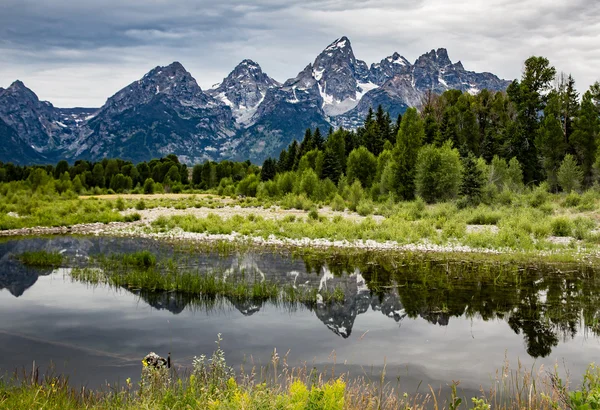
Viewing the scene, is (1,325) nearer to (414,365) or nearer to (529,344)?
(414,365)

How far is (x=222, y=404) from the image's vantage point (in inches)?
202

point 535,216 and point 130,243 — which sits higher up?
point 535,216

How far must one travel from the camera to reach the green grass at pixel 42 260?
1994cm

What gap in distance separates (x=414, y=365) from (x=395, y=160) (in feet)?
140

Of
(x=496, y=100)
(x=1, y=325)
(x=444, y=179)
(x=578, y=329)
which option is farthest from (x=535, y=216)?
(x=496, y=100)

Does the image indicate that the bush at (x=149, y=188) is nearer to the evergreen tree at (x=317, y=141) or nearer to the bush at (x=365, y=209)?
the evergreen tree at (x=317, y=141)

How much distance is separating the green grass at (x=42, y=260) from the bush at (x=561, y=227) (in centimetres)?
2467

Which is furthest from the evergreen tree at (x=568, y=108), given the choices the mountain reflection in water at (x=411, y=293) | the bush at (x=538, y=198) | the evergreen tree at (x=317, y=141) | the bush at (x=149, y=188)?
the bush at (x=149, y=188)

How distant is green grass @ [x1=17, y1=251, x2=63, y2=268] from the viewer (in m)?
19.9

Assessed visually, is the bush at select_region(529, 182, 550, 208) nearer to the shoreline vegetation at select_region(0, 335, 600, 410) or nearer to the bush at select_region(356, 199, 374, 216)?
the bush at select_region(356, 199, 374, 216)

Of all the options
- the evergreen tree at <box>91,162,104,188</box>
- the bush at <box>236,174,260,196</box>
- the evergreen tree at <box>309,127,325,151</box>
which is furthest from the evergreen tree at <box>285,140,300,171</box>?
the evergreen tree at <box>91,162,104,188</box>

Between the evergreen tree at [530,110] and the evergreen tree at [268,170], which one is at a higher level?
the evergreen tree at [530,110]

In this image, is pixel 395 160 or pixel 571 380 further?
pixel 395 160

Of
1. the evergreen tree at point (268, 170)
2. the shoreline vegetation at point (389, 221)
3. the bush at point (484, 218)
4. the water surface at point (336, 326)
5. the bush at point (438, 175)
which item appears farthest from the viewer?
the evergreen tree at point (268, 170)
